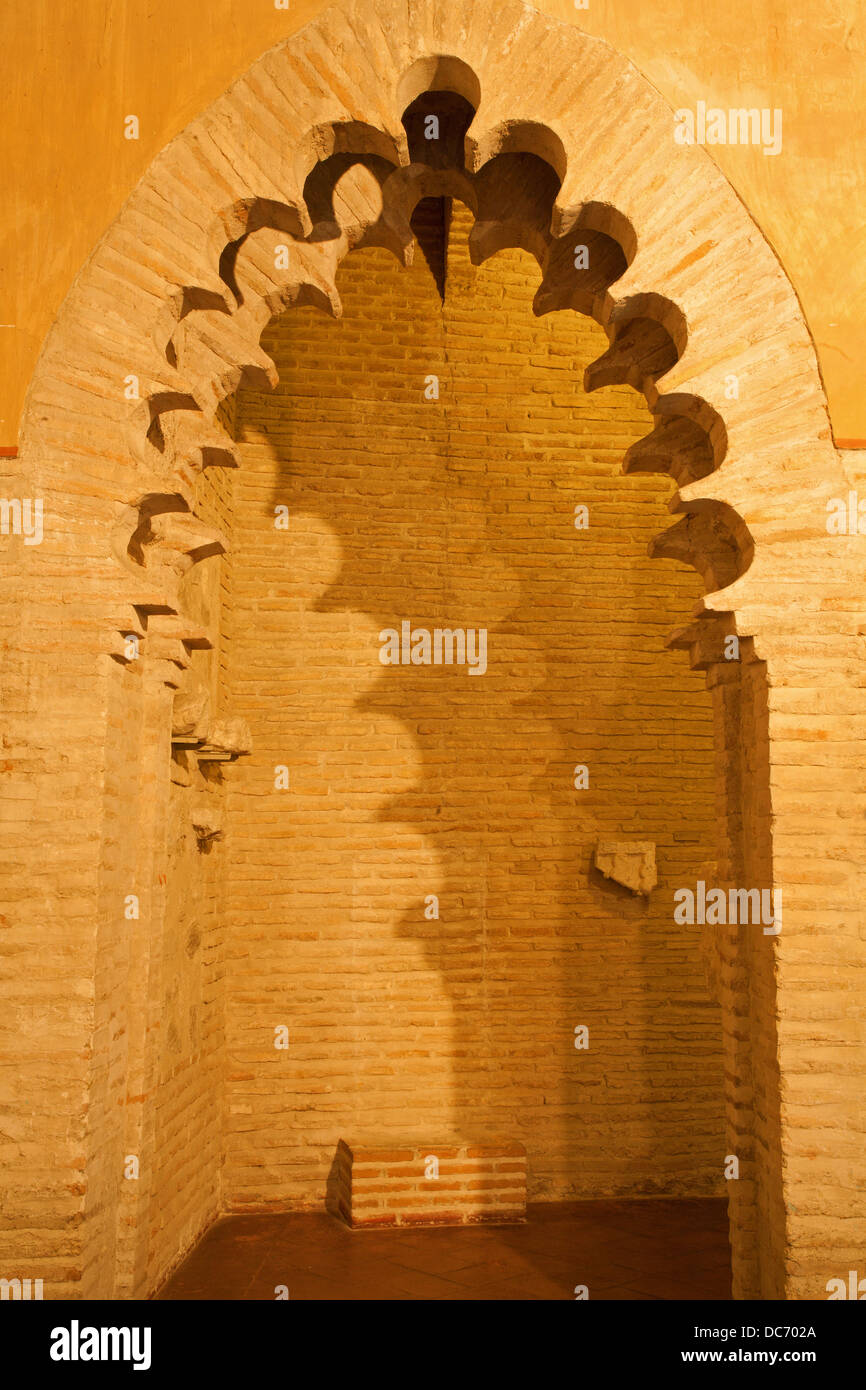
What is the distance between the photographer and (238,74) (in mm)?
4023

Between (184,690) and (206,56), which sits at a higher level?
(206,56)

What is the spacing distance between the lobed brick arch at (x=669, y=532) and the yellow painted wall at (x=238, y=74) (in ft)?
0.37

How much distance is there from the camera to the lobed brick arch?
3.55 meters

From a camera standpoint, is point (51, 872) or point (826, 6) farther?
point (826, 6)

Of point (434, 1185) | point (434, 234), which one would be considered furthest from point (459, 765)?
point (434, 234)

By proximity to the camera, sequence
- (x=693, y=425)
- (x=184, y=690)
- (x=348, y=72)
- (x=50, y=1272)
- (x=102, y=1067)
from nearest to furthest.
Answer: (x=50, y=1272) → (x=102, y=1067) → (x=348, y=72) → (x=693, y=425) → (x=184, y=690)

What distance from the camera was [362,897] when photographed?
657 cm

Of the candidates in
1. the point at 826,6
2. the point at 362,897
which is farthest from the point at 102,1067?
the point at 826,6

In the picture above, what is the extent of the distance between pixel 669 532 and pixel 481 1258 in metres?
3.69

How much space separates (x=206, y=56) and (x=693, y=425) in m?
2.34

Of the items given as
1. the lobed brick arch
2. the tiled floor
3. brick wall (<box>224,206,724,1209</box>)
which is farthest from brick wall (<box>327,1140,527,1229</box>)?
the lobed brick arch

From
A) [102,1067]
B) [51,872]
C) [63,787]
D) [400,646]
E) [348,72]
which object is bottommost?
[102,1067]

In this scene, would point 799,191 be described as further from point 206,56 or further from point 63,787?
point 63,787

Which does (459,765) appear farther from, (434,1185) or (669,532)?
(669,532)
